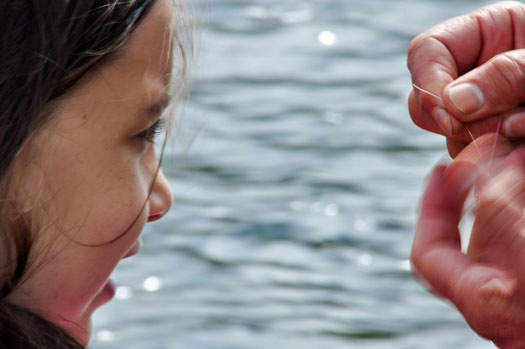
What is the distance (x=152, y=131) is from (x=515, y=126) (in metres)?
0.64

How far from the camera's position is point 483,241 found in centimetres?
152

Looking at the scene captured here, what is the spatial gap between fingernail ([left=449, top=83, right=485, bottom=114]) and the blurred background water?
183 centimetres

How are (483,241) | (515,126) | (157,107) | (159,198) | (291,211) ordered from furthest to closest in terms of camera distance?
(291,211), (159,198), (157,107), (515,126), (483,241)

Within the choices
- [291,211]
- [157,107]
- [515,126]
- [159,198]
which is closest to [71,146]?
[157,107]

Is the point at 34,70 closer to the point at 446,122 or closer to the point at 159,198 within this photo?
the point at 159,198

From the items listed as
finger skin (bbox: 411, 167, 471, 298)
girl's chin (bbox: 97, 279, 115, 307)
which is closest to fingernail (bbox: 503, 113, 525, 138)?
finger skin (bbox: 411, 167, 471, 298)

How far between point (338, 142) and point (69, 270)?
3003 mm

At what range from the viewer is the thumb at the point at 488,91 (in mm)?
1664

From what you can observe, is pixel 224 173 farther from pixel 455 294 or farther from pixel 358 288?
pixel 455 294

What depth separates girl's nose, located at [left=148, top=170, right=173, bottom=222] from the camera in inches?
76.3

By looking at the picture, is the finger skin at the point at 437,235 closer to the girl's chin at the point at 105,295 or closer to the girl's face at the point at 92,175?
the girl's face at the point at 92,175

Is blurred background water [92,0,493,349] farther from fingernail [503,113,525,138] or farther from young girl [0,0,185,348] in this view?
fingernail [503,113,525,138]

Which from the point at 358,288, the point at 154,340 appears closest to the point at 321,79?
the point at 358,288

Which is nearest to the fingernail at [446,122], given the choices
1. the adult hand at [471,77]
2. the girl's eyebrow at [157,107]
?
the adult hand at [471,77]
